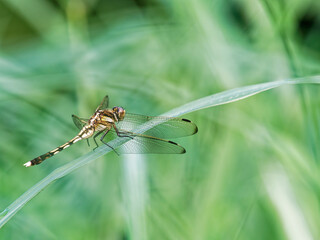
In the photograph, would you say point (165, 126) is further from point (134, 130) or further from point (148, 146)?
point (134, 130)

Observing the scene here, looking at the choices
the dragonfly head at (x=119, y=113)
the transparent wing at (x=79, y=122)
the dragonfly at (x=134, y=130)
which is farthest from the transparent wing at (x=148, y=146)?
the transparent wing at (x=79, y=122)

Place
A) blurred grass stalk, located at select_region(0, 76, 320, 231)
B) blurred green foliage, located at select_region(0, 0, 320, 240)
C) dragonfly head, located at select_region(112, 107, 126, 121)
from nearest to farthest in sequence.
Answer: blurred grass stalk, located at select_region(0, 76, 320, 231)
blurred green foliage, located at select_region(0, 0, 320, 240)
dragonfly head, located at select_region(112, 107, 126, 121)

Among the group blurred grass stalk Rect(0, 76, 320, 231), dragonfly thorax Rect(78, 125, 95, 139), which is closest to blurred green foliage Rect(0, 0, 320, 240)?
blurred grass stalk Rect(0, 76, 320, 231)

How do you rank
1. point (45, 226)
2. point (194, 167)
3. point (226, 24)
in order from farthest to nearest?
1. point (226, 24)
2. point (194, 167)
3. point (45, 226)

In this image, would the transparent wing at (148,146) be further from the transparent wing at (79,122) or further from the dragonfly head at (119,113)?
the transparent wing at (79,122)

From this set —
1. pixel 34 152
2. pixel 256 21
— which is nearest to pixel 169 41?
pixel 256 21

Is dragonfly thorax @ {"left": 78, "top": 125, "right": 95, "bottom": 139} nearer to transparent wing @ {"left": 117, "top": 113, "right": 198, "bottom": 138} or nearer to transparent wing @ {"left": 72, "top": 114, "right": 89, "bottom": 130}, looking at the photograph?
transparent wing @ {"left": 72, "top": 114, "right": 89, "bottom": 130}

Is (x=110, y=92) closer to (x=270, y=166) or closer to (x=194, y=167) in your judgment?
(x=194, y=167)
